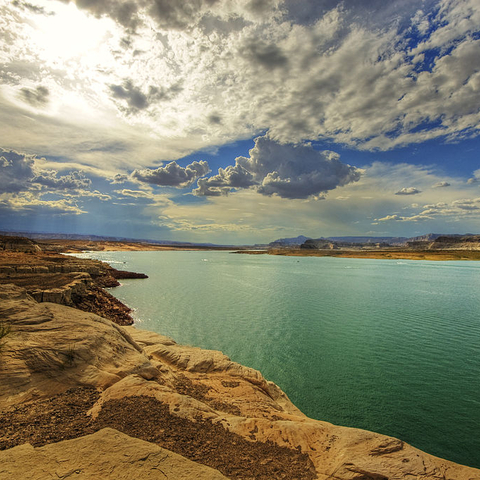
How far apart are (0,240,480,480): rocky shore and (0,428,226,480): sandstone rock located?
0.07 feet

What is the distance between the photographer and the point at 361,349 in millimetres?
19125

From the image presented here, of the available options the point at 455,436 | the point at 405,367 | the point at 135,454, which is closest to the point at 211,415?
the point at 135,454

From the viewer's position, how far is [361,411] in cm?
1203

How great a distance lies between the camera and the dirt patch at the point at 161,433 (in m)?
6.21

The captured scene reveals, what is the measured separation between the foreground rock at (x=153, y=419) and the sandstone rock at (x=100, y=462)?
0.19 feet

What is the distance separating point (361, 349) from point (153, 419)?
54.2ft

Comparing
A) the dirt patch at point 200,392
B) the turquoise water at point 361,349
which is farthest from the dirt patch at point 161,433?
the turquoise water at point 361,349

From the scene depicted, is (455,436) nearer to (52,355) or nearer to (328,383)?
(328,383)

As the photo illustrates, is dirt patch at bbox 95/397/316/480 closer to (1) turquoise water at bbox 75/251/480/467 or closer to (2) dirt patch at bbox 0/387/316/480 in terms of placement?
(2) dirt patch at bbox 0/387/316/480

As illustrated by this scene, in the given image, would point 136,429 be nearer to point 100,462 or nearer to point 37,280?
point 100,462

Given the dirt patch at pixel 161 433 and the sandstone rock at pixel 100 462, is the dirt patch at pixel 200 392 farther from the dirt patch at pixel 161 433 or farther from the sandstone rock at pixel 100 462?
the sandstone rock at pixel 100 462

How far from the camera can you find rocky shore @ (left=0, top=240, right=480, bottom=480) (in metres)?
5.66

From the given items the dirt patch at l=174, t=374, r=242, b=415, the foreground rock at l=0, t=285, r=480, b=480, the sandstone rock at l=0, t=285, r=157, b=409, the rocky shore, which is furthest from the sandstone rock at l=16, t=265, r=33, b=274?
the dirt patch at l=174, t=374, r=242, b=415

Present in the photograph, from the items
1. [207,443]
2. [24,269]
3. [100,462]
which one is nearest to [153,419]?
[207,443]
